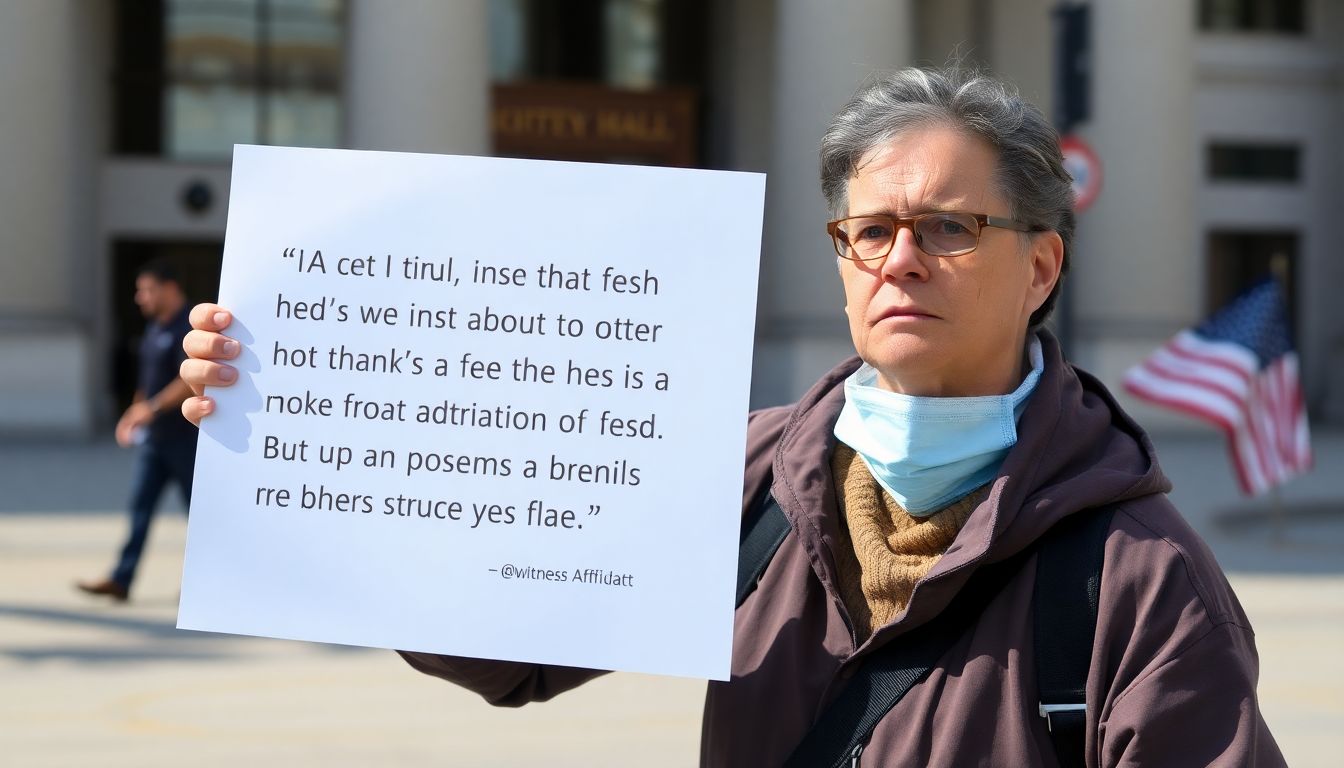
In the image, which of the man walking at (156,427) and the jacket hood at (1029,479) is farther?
the man walking at (156,427)

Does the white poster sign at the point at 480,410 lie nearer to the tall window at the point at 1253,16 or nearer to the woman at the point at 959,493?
the woman at the point at 959,493

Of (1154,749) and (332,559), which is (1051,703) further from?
(332,559)

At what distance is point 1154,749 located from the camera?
1.99 metres

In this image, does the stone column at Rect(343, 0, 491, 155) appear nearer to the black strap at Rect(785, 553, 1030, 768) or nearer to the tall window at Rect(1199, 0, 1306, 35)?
the tall window at Rect(1199, 0, 1306, 35)

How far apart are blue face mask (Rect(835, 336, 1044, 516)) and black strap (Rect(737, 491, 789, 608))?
0.63ft

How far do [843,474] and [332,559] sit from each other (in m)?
0.80

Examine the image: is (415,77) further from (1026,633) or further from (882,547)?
(1026,633)

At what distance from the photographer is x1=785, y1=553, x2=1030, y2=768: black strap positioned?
218 cm

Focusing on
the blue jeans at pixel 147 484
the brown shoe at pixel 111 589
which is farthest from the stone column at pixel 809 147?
the brown shoe at pixel 111 589

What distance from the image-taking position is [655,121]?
29.0m

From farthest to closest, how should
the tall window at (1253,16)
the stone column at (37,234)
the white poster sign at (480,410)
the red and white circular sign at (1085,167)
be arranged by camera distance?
the tall window at (1253,16) < the stone column at (37,234) < the red and white circular sign at (1085,167) < the white poster sign at (480,410)

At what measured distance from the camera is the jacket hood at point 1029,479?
6.95ft

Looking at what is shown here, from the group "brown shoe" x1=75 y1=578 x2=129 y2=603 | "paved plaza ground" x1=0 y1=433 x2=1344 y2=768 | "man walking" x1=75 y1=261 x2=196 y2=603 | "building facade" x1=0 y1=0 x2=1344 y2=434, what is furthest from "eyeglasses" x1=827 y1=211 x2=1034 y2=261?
"building facade" x1=0 y1=0 x2=1344 y2=434

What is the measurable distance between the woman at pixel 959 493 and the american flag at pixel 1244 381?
11.0 meters
